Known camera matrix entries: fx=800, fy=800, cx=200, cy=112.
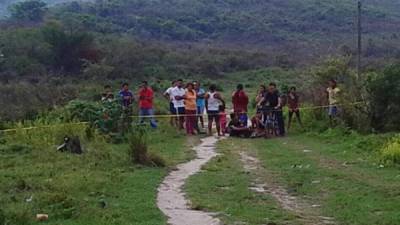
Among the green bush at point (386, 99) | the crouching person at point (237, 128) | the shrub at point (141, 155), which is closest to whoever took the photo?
the shrub at point (141, 155)

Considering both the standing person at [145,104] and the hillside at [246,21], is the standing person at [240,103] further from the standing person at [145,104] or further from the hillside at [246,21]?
the hillside at [246,21]

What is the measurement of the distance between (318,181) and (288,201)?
192 cm

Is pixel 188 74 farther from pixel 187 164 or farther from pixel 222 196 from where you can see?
pixel 222 196

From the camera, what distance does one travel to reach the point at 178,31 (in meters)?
83.9

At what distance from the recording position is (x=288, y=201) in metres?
12.0

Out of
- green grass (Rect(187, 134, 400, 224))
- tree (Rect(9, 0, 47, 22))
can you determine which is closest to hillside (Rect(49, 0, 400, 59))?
tree (Rect(9, 0, 47, 22))

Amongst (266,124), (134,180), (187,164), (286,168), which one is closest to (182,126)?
(266,124)

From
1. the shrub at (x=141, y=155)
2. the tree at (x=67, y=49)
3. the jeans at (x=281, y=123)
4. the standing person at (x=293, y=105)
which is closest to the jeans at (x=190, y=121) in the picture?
the jeans at (x=281, y=123)

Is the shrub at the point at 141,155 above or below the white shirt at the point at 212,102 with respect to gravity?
below

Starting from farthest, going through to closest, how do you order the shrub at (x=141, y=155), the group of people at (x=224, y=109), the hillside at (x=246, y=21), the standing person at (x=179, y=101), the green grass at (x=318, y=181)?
the hillside at (x=246, y=21) → the standing person at (x=179, y=101) → the group of people at (x=224, y=109) → the shrub at (x=141, y=155) → the green grass at (x=318, y=181)

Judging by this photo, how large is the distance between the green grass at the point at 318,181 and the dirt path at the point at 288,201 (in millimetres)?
140

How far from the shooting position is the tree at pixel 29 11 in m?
77.9

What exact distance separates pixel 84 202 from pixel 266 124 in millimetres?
12224

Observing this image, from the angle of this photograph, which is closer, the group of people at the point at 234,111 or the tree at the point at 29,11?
the group of people at the point at 234,111
